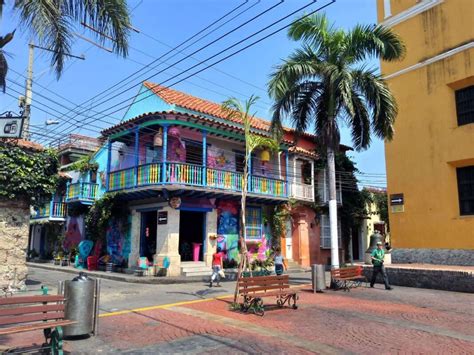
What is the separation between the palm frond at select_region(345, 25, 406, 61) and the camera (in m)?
13.8

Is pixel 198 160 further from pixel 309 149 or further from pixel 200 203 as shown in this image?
pixel 309 149

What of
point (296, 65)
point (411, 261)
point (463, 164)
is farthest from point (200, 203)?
point (463, 164)

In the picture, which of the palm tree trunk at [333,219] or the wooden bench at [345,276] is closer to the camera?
the wooden bench at [345,276]

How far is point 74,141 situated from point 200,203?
13.9 m

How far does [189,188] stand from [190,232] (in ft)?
15.8

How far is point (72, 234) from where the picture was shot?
24344mm

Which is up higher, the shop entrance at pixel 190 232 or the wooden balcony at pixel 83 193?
the wooden balcony at pixel 83 193

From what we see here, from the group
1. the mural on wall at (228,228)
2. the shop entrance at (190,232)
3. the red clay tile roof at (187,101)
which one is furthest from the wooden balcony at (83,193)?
the mural on wall at (228,228)

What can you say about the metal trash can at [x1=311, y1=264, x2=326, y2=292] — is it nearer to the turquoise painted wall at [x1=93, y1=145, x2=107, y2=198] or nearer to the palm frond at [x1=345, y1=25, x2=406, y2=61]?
the palm frond at [x1=345, y1=25, x2=406, y2=61]

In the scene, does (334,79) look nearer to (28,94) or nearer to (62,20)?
(62,20)

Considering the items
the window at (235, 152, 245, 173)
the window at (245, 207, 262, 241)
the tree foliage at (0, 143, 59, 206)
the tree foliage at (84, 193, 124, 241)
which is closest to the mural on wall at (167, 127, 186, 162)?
the tree foliage at (84, 193, 124, 241)

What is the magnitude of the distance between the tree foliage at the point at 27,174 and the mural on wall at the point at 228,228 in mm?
8790

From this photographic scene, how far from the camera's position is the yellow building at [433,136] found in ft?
51.7

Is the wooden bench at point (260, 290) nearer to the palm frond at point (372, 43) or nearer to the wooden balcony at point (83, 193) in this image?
the palm frond at point (372, 43)
